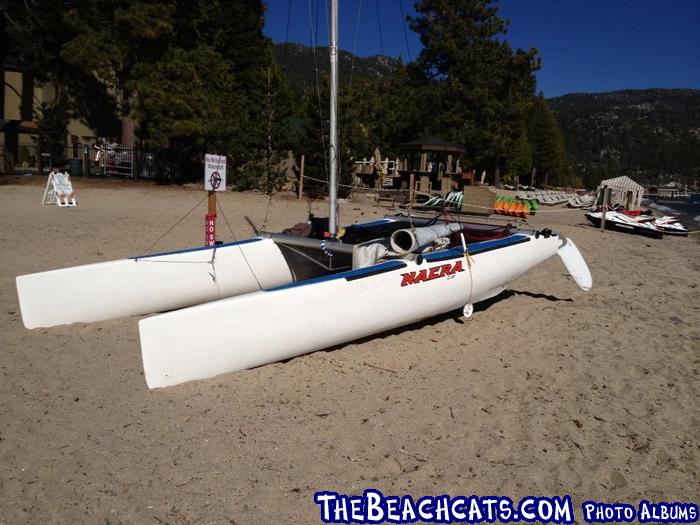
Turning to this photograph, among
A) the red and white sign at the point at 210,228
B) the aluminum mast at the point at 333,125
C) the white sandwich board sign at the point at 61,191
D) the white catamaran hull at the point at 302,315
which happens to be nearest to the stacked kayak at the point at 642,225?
the white catamaran hull at the point at 302,315

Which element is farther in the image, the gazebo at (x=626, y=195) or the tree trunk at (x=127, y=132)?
the gazebo at (x=626, y=195)

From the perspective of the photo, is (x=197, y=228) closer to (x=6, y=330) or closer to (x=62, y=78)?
(x=6, y=330)

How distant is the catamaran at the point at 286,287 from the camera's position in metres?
Result: 3.64

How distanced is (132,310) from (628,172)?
177 m

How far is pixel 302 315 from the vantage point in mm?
3963

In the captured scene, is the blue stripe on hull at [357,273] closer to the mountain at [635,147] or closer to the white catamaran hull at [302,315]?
the white catamaran hull at [302,315]

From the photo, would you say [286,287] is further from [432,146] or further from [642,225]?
[432,146]

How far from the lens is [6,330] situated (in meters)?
4.55

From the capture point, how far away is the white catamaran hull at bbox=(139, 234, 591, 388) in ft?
11.6

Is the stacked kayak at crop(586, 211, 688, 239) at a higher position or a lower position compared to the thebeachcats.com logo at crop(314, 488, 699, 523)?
higher

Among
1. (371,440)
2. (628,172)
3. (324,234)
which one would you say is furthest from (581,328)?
(628,172)

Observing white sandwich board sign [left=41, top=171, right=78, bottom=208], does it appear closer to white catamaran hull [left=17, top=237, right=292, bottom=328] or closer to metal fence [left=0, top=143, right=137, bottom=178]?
white catamaran hull [left=17, top=237, right=292, bottom=328]

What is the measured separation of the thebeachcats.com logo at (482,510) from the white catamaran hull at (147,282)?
10.0ft

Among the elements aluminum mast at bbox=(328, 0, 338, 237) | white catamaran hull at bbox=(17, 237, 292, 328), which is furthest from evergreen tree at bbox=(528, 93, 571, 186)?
white catamaran hull at bbox=(17, 237, 292, 328)
